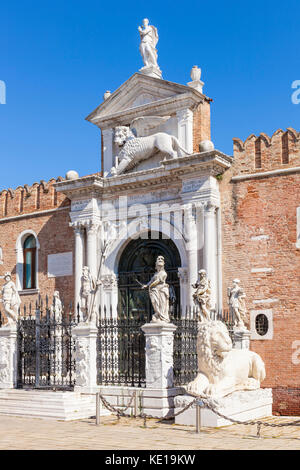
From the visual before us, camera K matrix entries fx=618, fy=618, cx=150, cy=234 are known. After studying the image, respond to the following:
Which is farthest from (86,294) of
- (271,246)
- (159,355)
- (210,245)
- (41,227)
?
(41,227)

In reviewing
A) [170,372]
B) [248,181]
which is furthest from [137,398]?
[248,181]

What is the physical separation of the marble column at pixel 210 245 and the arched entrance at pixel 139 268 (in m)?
1.49

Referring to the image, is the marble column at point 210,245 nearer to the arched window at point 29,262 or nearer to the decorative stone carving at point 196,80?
the decorative stone carving at point 196,80

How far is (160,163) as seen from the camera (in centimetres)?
1747

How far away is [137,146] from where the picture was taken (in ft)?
59.4

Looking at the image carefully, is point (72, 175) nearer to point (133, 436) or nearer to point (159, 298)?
point (159, 298)

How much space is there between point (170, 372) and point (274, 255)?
504 centimetres

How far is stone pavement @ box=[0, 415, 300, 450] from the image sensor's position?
8.55 meters

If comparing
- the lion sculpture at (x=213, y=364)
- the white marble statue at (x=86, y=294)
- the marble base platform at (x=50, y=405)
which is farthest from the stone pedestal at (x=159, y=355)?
the white marble statue at (x=86, y=294)

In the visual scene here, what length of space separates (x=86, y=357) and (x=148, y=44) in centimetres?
1022

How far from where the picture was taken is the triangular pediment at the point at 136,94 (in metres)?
17.7

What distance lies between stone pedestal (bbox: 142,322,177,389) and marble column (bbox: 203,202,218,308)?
409 centimetres
